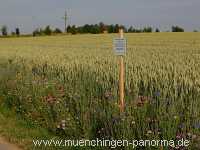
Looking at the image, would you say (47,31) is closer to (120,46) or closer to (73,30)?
(73,30)

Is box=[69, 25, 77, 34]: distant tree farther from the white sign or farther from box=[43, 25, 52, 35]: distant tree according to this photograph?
the white sign

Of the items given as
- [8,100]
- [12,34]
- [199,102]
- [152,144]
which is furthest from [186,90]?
[12,34]

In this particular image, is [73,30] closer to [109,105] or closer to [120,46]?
[120,46]

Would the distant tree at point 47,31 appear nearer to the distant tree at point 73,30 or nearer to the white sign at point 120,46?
the distant tree at point 73,30

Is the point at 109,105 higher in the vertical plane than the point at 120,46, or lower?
lower

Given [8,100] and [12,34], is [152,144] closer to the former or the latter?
[8,100]

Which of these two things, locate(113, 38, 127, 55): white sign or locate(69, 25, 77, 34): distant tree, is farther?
locate(69, 25, 77, 34): distant tree

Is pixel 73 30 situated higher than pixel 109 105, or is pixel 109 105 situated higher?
pixel 109 105

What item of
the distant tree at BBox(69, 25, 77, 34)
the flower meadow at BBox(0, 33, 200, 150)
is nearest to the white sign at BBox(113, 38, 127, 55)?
the flower meadow at BBox(0, 33, 200, 150)

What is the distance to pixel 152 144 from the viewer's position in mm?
6312

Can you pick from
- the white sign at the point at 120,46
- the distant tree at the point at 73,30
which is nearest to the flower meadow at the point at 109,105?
the white sign at the point at 120,46

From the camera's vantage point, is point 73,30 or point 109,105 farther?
point 73,30

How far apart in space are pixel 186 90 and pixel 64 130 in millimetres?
2670

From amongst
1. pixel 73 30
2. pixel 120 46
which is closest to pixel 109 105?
pixel 120 46
